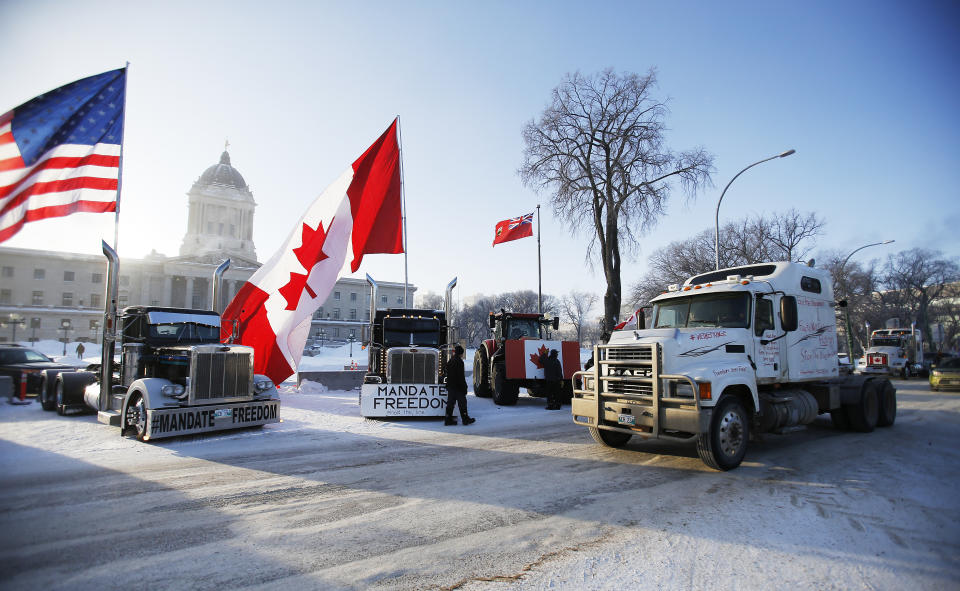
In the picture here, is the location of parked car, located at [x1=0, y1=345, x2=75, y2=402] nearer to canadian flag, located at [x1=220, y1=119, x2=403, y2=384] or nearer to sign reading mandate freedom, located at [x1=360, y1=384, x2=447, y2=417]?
canadian flag, located at [x1=220, y1=119, x2=403, y2=384]

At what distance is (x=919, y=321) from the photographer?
56.0m

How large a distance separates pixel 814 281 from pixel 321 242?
10812 mm

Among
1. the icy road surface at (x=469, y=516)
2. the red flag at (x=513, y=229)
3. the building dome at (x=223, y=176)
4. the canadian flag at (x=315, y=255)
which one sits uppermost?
the building dome at (x=223, y=176)

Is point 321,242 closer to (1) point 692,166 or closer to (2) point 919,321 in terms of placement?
(1) point 692,166

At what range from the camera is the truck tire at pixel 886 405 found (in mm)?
10898

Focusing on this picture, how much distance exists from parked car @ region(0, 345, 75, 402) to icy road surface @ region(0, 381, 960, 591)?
8482 millimetres

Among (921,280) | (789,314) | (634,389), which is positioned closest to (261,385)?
(634,389)

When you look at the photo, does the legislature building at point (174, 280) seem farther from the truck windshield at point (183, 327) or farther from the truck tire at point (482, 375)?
the truck windshield at point (183, 327)

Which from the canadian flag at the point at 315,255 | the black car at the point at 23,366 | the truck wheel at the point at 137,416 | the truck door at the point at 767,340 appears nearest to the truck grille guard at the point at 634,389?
the truck door at the point at 767,340

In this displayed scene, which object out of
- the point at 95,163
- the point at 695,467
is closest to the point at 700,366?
the point at 695,467

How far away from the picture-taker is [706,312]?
8320mm

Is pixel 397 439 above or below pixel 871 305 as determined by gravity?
below

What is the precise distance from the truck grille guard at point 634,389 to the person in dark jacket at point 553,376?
6776 mm

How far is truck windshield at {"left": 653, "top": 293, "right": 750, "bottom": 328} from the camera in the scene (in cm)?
802
